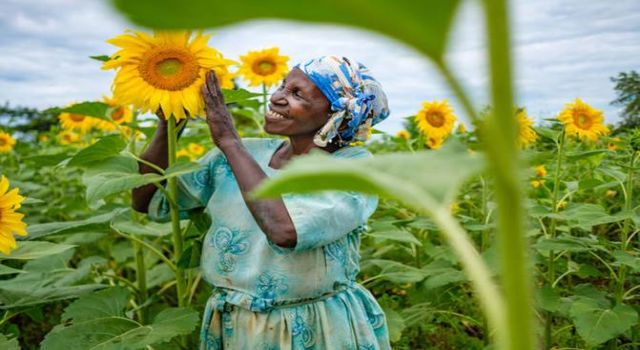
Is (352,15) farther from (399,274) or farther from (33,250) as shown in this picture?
(399,274)

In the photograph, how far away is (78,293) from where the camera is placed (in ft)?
6.08

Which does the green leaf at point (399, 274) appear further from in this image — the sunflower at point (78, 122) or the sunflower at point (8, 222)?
the sunflower at point (78, 122)

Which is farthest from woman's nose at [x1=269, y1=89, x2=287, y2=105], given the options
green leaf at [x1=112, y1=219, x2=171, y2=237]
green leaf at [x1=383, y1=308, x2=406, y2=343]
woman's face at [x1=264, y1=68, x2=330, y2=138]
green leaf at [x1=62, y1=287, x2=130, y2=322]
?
green leaf at [x1=383, y1=308, x2=406, y2=343]

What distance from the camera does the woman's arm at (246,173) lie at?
1515 millimetres

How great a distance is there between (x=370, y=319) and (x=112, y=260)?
5.94ft

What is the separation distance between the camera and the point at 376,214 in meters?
3.22

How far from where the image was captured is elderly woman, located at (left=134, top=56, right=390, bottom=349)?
5.30ft

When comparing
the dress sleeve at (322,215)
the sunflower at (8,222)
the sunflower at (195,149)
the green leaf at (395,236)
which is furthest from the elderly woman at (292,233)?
the sunflower at (195,149)

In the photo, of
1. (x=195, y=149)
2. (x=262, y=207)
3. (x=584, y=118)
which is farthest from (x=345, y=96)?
(x=195, y=149)

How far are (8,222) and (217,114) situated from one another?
526mm

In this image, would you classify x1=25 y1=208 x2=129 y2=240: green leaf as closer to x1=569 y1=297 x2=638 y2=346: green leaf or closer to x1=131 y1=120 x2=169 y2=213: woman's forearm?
x1=131 y1=120 x2=169 y2=213: woman's forearm

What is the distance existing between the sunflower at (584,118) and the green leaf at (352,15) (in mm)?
2578

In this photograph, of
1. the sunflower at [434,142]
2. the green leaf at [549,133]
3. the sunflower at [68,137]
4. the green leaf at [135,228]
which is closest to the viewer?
the green leaf at [135,228]

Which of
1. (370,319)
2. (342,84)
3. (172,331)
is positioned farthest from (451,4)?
(370,319)
